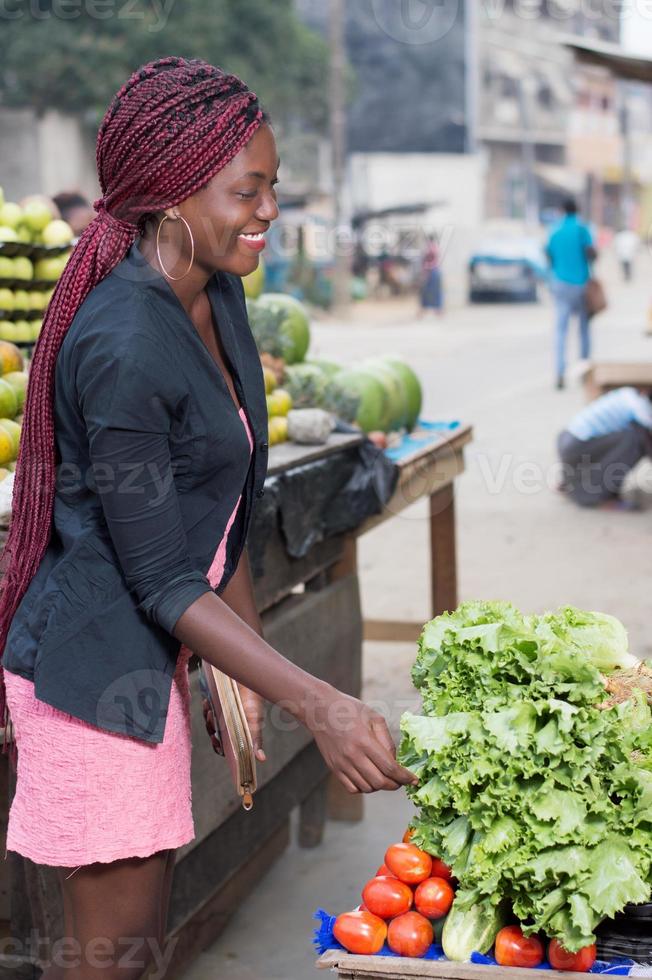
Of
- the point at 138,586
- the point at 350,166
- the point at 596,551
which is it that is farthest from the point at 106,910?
the point at 350,166

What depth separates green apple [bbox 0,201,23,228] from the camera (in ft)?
15.8

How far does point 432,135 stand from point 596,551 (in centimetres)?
3856

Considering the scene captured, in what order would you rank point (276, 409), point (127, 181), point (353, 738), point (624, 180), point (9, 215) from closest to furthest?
1. point (353, 738)
2. point (127, 181)
3. point (276, 409)
4. point (9, 215)
5. point (624, 180)

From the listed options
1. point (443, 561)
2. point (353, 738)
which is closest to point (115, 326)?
point (353, 738)

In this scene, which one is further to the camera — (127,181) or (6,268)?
(6,268)

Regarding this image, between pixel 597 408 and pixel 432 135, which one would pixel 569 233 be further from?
pixel 432 135

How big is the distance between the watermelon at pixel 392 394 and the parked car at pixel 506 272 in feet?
94.8

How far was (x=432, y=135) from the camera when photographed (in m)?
44.7

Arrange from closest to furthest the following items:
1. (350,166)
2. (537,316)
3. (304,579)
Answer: (304,579) → (537,316) → (350,166)

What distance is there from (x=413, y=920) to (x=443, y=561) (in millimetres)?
3396

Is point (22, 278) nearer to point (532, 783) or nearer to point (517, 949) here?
point (532, 783)

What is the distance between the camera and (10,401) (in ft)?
11.2

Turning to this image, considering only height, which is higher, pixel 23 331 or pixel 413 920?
pixel 23 331

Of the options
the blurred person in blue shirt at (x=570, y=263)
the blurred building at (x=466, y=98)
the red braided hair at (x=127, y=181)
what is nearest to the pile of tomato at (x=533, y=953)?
the red braided hair at (x=127, y=181)
